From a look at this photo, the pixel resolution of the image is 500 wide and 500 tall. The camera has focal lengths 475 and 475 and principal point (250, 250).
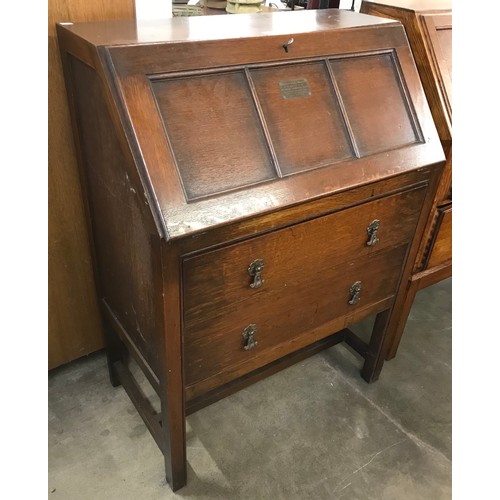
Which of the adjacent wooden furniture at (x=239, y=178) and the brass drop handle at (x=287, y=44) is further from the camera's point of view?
the brass drop handle at (x=287, y=44)

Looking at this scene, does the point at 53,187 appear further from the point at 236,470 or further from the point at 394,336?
the point at 394,336

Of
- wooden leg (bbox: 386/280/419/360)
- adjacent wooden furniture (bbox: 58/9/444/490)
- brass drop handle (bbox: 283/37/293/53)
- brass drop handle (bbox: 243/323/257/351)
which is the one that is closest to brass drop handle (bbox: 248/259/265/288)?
adjacent wooden furniture (bbox: 58/9/444/490)

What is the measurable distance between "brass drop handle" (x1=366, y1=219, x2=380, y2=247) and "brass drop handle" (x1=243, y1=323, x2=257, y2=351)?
50cm

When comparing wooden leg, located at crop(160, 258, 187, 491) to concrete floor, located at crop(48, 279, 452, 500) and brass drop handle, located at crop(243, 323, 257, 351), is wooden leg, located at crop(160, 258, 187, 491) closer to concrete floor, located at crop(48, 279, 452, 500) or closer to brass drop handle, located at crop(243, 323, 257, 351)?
concrete floor, located at crop(48, 279, 452, 500)

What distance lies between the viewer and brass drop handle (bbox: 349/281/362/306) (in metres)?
1.74

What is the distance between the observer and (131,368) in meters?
2.20

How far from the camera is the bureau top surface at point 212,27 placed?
1.23 meters

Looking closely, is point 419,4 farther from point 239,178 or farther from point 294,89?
point 239,178

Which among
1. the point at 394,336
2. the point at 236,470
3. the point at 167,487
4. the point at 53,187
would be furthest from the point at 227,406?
the point at 53,187

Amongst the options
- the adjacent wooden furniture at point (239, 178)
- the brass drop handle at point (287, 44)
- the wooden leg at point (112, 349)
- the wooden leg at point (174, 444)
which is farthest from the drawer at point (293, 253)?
the wooden leg at point (112, 349)

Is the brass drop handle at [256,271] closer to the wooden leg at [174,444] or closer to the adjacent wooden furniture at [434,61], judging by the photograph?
the wooden leg at [174,444]

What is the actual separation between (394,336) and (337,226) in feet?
3.23

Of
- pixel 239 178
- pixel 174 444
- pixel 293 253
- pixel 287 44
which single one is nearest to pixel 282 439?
pixel 174 444

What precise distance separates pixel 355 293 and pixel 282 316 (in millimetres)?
342
